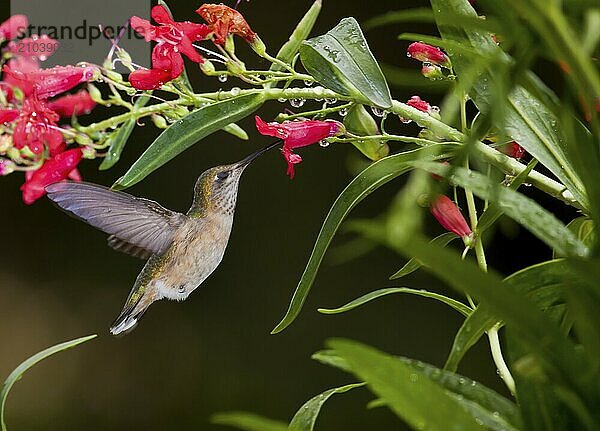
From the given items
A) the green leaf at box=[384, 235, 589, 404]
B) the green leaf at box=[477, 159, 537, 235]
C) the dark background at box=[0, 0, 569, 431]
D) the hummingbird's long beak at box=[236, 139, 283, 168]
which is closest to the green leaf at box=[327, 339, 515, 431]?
the green leaf at box=[384, 235, 589, 404]

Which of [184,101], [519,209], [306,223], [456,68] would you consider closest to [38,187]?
[184,101]

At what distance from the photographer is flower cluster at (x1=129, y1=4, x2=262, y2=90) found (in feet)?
1.70

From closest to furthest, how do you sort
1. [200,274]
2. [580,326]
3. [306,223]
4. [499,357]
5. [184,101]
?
1. [580,326]
2. [499,357]
3. [184,101]
4. [200,274]
5. [306,223]

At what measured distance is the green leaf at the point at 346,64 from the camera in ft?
1.41

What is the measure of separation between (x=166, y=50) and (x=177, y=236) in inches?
10.3

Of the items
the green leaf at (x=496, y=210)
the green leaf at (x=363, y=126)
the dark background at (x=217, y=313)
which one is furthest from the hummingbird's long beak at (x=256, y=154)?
the dark background at (x=217, y=313)

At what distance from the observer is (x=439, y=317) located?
9.60ft

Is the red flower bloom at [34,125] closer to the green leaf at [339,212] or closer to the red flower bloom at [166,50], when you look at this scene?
the red flower bloom at [166,50]

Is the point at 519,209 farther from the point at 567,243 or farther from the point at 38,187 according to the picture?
the point at 38,187

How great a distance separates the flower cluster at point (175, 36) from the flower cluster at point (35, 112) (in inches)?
3.2

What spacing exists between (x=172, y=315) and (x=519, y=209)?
8.71 ft

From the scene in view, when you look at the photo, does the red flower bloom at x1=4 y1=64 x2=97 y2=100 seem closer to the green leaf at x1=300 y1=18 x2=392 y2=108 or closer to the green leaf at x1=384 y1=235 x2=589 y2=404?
the green leaf at x1=300 y1=18 x2=392 y2=108

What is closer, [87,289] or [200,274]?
[200,274]

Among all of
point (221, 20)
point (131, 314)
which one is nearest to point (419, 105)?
point (221, 20)
